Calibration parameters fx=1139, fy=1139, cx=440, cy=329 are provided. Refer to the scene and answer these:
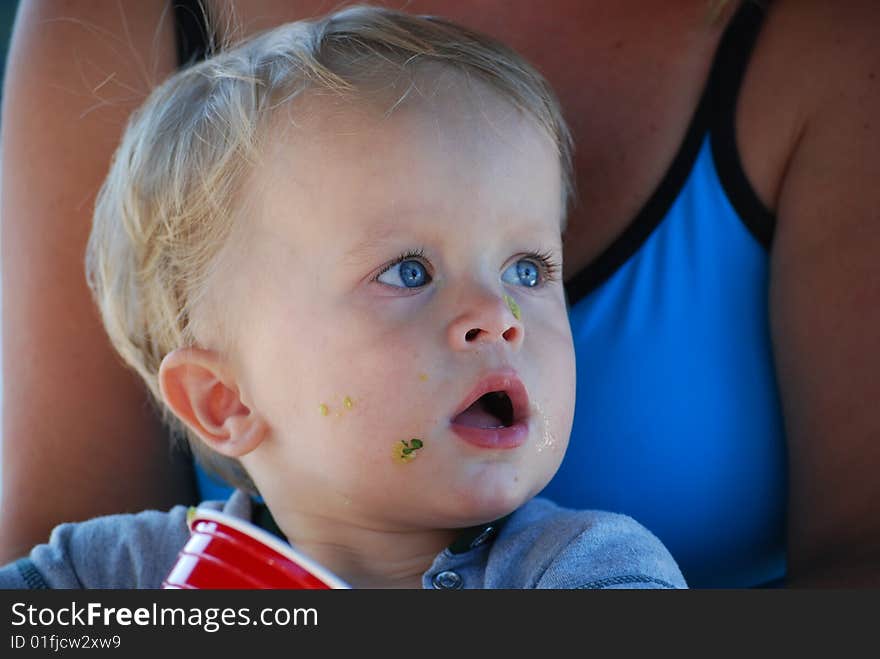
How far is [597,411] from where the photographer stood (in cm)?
160

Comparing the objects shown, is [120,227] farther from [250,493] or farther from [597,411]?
[597,411]

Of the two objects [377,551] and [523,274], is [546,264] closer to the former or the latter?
[523,274]

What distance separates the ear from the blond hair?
0.05 metres

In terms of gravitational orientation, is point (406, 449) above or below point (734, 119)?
below

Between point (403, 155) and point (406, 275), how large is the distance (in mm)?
137

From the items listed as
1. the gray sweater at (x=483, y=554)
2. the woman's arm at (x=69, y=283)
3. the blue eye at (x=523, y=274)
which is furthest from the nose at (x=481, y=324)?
the woman's arm at (x=69, y=283)

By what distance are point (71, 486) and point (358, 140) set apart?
761mm

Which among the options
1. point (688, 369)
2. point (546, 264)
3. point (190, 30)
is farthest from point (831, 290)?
point (190, 30)

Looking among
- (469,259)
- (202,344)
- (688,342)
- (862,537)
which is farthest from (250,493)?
(862,537)

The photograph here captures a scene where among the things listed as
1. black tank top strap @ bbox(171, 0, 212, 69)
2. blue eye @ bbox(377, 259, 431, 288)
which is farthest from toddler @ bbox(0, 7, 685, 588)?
black tank top strap @ bbox(171, 0, 212, 69)

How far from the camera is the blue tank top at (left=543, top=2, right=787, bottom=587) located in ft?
5.22

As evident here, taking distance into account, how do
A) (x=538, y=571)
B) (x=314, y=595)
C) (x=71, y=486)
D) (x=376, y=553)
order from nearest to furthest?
(x=314, y=595) → (x=538, y=571) → (x=376, y=553) → (x=71, y=486)

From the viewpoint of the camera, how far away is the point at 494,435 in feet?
4.08

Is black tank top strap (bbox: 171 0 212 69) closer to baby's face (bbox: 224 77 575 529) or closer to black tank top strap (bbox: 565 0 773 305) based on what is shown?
baby's face (bbox: 224 77 575 529)
